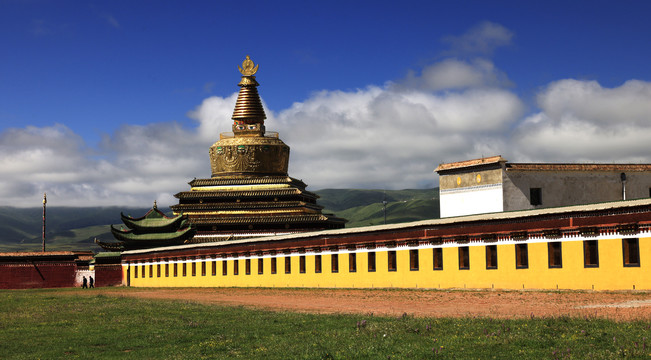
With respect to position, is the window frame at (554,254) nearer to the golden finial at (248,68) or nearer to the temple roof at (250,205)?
→ the temple roof at (250,205)

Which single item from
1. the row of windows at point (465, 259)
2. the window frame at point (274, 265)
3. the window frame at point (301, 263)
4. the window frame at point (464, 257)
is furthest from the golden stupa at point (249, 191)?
the window frame at point (464, 257)

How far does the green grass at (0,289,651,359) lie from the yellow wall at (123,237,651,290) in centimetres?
1148

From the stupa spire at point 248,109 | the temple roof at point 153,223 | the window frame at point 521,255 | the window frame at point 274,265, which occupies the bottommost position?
the window frame at point 274,265

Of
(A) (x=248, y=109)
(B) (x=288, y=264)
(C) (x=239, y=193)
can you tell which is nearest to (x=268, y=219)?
(C) (x=239, y=193)

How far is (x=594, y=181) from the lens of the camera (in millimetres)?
52531

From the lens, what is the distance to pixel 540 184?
51562 mm

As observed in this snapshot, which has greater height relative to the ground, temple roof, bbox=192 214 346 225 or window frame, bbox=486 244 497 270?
temple roof, bbox=192 214 346 225

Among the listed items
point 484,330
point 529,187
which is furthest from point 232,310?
point 529,187

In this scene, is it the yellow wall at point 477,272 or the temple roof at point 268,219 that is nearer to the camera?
the yellow wall at point 477,272

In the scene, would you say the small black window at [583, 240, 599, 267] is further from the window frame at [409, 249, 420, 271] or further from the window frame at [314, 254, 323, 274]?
the window frame at [314, 254, 323, 274]

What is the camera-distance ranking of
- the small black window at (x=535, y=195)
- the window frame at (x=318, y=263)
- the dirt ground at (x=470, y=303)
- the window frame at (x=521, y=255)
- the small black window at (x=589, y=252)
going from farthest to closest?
the small black window at (x=535, y=195) < the window frame at (x=318, y=263) < the window frame at (x=521, y=255) < the small black window at (x=589, y=252) < the dirt ground at (x=470, y=303)

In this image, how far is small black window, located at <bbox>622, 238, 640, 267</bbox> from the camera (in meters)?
30.1

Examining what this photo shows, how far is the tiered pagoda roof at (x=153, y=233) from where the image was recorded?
74.4 metres

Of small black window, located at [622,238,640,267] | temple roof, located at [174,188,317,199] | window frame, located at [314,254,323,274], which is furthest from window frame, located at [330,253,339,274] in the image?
temple roof, located at [174,188,317,199]
